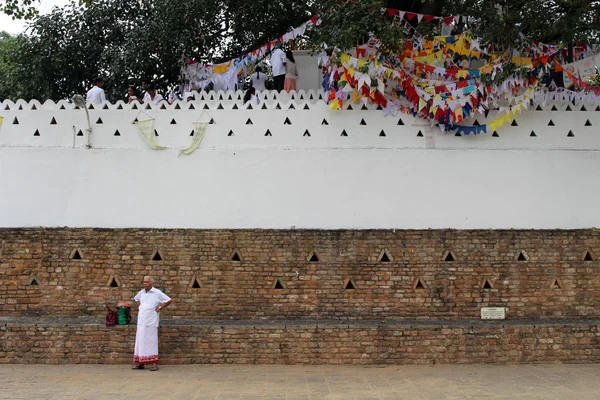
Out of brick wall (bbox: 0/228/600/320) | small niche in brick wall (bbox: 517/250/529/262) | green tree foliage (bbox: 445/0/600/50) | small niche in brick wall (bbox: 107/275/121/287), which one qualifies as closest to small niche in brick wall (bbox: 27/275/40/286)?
brick wall (bbox: 0/228/600/320)

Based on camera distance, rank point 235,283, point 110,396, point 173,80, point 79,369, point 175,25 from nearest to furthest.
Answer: point 110,396 < point 79,369 < point 235,283 < point 175,25 < point 173,80

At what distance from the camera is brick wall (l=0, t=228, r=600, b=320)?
774cm

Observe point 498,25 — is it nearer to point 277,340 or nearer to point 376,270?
point 376,270

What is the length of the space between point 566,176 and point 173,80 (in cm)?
710

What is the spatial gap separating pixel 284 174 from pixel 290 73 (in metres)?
2.47

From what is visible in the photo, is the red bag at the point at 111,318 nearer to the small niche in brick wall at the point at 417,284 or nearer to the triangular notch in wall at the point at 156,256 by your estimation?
the triangular notch in wall at the point at 156,256

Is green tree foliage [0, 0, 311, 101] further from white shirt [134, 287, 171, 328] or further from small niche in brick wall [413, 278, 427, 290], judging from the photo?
small niche in brick wall [413, 278, 427, 290]

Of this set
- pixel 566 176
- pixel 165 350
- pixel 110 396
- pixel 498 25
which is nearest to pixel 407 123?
pixel 498 25

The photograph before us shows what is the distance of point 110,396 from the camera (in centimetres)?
600

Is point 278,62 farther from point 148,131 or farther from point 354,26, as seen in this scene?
point 148,131

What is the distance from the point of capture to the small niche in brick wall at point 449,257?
25.7ft

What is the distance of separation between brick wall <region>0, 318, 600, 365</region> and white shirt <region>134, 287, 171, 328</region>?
1.10 ft

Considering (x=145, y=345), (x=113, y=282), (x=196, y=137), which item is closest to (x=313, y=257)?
(x=196, y=137)

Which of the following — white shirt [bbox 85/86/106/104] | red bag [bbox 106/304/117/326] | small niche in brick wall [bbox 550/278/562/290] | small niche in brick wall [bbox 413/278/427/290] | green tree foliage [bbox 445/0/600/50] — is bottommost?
red bag [bbox 106/304/117/326]
